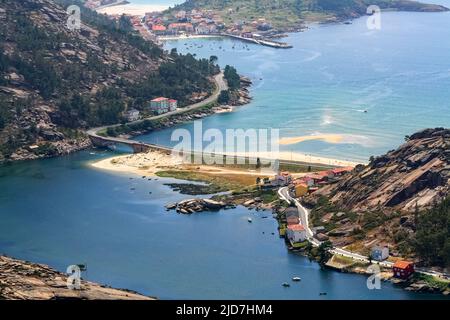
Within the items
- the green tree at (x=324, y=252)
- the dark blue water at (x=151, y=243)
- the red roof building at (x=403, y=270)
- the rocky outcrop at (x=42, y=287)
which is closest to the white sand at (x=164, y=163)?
the dark blue water at (x=151, y=243)

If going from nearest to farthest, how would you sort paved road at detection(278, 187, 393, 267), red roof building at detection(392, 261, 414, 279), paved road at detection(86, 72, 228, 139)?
1. red roof building at detection(392, 261, 414, 279)
2. paved road at detection(278, 187, 393, 267)
3. paved road at detection(86, 72, 228, 139)

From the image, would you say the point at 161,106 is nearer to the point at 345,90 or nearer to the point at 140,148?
the point at 140,148

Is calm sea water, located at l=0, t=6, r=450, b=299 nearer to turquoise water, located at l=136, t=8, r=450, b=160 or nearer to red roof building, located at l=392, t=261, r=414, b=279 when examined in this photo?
turquoise water, located at l=136, t=8, r=450, b=160

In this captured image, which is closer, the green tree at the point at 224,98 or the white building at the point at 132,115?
the white building at the point at 132,115

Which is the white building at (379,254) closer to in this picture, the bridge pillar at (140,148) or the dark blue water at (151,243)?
the dark blue water at (151,243)

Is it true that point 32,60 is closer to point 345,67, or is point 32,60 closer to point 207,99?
point 207,99

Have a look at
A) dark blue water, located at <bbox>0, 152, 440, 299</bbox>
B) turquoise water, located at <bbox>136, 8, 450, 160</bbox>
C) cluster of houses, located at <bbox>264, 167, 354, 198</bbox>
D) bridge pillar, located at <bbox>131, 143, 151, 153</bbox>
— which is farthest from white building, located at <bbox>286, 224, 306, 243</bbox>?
bridge pillar, located at <bbox>131, 143, 151, 153</bbox>

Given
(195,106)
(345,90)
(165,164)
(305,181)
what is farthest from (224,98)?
(305,181)

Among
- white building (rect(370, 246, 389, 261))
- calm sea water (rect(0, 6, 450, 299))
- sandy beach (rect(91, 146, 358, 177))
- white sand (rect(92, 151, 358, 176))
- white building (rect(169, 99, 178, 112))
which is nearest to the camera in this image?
calm sea water (rect(0, 6, 450, 299))
